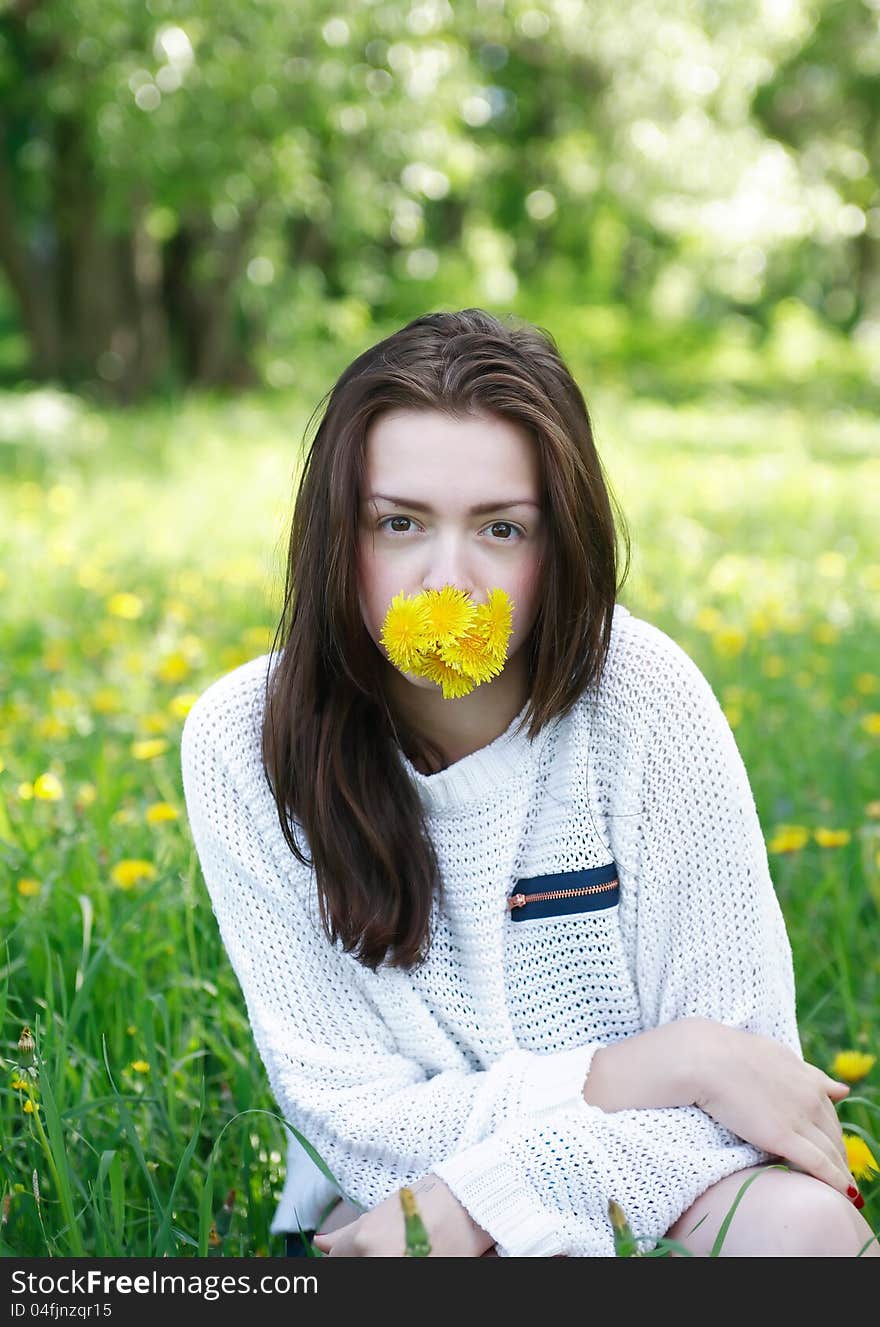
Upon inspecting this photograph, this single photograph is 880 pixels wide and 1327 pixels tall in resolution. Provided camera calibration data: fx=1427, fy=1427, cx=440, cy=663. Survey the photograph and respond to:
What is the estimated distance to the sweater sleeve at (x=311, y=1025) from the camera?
158 centimetres

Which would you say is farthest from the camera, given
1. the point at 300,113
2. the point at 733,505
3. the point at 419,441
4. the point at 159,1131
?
the point at 300,113

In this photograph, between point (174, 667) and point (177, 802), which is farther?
point (174, 667)

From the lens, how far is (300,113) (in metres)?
9.64

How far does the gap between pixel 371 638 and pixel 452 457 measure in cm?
24

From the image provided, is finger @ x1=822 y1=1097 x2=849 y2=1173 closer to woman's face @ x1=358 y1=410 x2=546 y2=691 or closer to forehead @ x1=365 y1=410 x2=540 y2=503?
woman's face @ x1=358 y1=410 x2=546 y2=691

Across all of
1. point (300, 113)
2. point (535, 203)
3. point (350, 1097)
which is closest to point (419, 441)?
point (350, 1097)

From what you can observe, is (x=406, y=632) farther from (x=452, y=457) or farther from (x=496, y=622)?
(x=452, y=457)

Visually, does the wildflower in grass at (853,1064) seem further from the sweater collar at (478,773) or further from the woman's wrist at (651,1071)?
the sweater collar at (478,773)

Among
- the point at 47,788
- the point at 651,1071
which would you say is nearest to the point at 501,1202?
the point at 651,1071

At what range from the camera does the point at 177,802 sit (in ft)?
8.81

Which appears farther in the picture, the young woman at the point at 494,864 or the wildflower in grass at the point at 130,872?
the wildflower in grass at the point at 130,872

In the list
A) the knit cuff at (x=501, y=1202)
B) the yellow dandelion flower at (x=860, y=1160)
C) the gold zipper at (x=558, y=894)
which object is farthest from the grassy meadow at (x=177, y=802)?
the gold zipper at (x=558, y=894)
